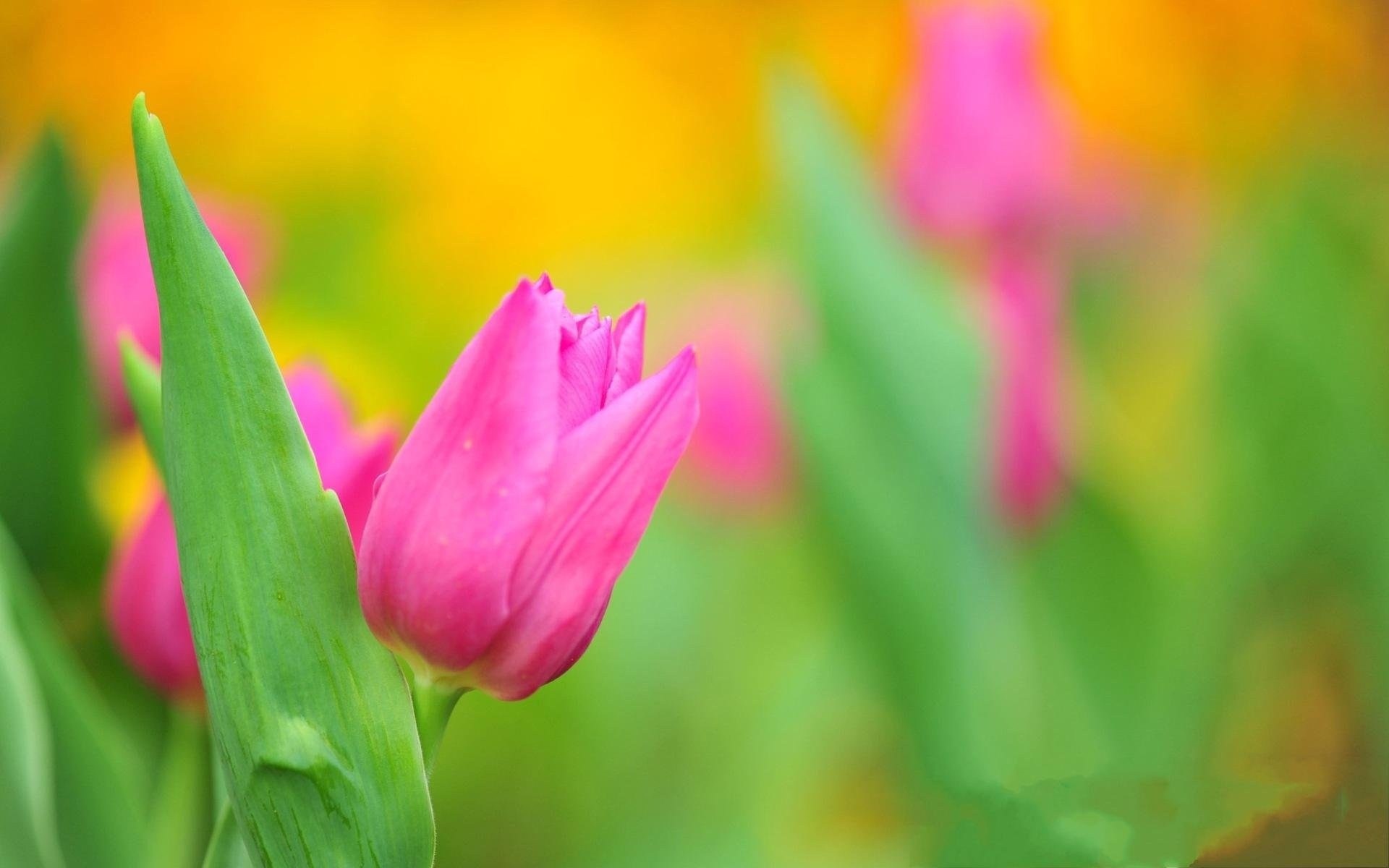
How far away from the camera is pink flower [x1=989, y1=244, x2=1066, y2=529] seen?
538mm

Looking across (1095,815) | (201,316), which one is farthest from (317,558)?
(1095,815)

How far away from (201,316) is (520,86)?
1252 mm

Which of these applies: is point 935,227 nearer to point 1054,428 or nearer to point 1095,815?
point 1054,428

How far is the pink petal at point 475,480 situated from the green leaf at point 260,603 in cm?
1

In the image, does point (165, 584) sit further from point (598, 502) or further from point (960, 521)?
point (960, 521)

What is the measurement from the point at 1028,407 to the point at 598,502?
1.27 ft

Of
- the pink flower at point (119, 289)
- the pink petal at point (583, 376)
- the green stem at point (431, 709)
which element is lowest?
the green stem at point (431, 709)

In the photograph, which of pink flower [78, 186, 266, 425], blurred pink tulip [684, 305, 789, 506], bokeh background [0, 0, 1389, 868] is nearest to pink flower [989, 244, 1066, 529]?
bokeh background [0, 0, 1389, 868]

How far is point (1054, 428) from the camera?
0.55 metres

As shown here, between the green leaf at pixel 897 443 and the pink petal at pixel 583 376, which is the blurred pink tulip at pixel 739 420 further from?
the pink petal at pixel 583 376

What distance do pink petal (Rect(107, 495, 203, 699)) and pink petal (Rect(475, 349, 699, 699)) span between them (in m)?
0.11

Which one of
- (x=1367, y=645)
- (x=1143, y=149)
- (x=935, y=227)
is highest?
(x=1143, y=149)

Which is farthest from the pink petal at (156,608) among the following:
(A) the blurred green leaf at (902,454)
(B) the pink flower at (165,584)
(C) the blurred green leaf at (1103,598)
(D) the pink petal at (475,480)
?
(C) the blurred green leaf at (1103,598)

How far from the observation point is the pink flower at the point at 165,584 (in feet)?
0.86
